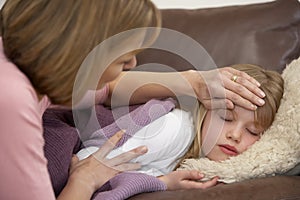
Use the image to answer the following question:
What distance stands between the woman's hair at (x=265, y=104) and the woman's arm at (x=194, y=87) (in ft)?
0.07

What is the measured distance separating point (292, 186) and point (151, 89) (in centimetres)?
50

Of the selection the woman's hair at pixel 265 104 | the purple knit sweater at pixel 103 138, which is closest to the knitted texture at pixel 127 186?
the purple knit sweater at pixel 103 138

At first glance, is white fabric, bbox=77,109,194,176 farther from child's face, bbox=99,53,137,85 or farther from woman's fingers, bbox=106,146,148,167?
child's face, bbox=99,53,137,85

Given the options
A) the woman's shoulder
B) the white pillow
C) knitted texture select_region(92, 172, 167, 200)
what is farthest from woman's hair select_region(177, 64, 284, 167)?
the woman's shoulder

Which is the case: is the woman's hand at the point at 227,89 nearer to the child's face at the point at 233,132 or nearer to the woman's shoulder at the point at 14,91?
the child's face at the point at 233,132

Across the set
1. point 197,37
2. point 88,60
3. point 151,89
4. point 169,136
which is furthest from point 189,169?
point 88,60

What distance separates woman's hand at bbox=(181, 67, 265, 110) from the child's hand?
7.8 inches

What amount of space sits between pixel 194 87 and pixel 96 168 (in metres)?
0.37

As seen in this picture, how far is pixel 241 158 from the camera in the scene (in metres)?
1.37

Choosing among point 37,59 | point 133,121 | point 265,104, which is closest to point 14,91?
point 37,59

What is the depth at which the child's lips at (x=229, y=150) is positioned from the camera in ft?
4.70

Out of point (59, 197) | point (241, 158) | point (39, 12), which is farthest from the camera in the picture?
Result: point (241, 158)

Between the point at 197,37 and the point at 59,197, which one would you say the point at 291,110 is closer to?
the point at 197,37

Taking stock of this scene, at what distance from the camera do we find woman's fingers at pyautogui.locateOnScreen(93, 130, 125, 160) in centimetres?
135
